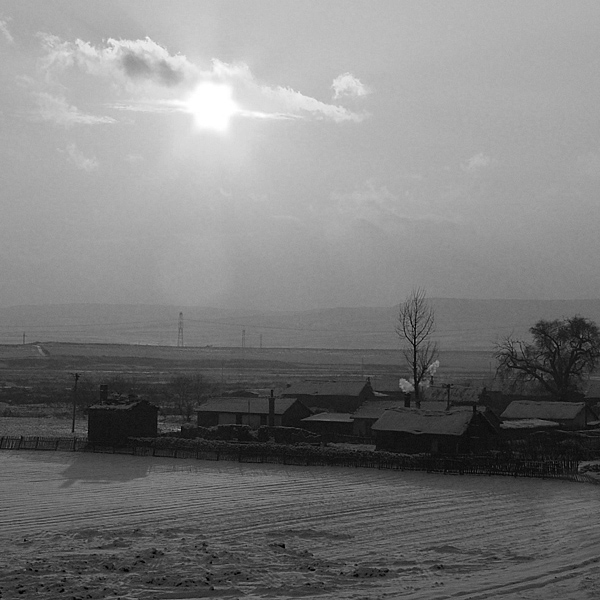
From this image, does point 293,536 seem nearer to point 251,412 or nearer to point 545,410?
point 251,412

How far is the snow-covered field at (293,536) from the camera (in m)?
19.1

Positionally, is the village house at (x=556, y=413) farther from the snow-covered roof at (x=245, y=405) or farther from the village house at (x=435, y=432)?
the snow-covered roof at (x=245, y=405)

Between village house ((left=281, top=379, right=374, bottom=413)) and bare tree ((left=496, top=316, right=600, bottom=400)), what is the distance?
18.1m

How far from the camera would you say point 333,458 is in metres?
43.2

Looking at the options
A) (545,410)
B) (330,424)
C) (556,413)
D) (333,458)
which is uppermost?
(545,410)

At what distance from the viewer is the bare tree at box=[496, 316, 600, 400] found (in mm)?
85688

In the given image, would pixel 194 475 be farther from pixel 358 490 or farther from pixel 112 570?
pixel 112 570

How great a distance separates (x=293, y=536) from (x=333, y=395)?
1975 inches

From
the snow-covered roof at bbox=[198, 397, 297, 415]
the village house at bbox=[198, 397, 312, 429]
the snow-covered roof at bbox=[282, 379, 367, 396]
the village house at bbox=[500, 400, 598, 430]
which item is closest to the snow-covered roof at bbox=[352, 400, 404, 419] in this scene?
the village house at bbox=[198, 397, 312, 429]

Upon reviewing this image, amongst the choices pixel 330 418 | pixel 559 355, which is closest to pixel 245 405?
pixel 330 418

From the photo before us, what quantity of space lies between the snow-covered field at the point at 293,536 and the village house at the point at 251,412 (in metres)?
23.2

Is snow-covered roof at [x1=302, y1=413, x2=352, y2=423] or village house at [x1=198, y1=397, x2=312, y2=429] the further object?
snow-covered roof at [x1=302, y1=413, x2=352, y2=423]

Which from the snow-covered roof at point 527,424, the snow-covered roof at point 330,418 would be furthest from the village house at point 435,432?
the snow-covered roof at point 330,418

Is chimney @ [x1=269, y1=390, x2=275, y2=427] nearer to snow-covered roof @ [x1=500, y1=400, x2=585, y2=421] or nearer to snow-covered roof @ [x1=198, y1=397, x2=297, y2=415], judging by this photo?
snow-covered roof @ [x1=198, y1=397, x2=297, y2=415]
